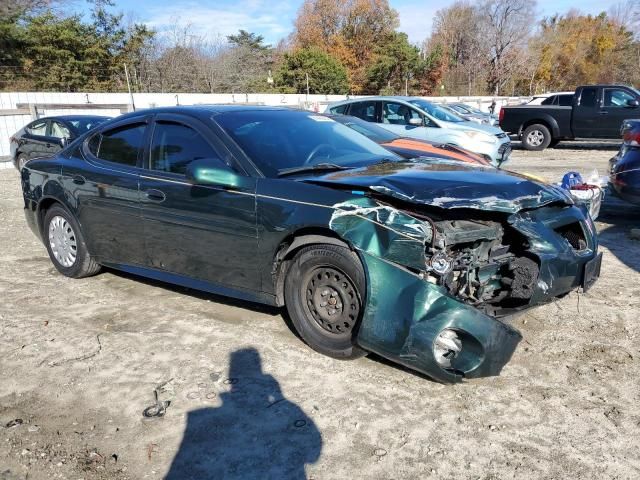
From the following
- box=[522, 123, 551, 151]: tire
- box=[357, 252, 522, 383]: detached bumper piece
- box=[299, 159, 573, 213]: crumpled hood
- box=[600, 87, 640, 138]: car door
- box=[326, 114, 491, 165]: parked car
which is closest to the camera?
box=[357, 252, 522, 383]: detached bumper piece

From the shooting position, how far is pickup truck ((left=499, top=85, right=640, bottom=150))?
49.9ft

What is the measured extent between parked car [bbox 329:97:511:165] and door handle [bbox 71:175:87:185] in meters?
7.16

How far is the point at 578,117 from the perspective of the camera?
15672 mm

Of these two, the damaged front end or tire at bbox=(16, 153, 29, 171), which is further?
tire at bbox=(16, 153, 29, 171)

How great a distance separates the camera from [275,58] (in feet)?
203

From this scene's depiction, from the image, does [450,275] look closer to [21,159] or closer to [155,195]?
[155,195]

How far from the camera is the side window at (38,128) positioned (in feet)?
42.1

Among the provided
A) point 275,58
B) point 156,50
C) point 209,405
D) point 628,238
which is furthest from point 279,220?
point 275,58

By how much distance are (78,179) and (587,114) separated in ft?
48.3

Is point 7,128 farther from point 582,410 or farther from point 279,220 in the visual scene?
point 582,410

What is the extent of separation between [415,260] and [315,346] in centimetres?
101

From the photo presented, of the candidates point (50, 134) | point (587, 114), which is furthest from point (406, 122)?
point (50, 134)

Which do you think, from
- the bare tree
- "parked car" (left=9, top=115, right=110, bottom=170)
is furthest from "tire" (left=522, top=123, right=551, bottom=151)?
the bare tree

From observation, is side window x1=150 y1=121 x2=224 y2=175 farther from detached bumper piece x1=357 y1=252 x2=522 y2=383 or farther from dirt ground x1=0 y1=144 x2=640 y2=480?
detached bumper piece x1=357 y1=252 x2=522 y2=383
